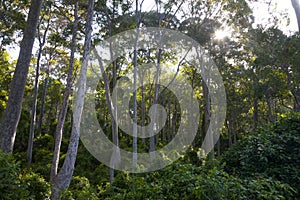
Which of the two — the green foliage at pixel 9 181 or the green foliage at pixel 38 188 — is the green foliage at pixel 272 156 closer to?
the green foliage at pixel 38 188

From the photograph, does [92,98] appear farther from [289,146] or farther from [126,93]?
[289,146]

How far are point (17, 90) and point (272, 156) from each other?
5.44 m

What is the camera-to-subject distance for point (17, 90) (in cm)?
654

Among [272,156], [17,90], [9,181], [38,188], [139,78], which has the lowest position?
[38,188]

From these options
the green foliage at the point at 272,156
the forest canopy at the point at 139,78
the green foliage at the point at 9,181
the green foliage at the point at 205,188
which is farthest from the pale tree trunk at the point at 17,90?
the green foliage at the point at 272,156

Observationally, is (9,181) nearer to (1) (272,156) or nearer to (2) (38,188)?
(2) (38,188)

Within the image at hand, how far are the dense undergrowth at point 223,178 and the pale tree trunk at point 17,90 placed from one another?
152 centimetres

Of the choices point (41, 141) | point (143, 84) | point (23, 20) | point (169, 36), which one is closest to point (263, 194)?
point (23, 20)

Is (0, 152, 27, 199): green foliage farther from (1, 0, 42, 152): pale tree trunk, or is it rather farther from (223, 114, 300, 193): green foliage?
(223, 114, 300, 193): green foliage

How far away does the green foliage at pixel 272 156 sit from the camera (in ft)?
15.1

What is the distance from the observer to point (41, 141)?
1975cm

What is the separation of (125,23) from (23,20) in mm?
5358

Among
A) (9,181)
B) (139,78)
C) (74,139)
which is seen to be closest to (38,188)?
(9,181)

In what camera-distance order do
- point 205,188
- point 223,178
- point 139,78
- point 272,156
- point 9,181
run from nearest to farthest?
point 9,181 → point 205,188 → point 223,178 → point 272,156 → point 139,78
